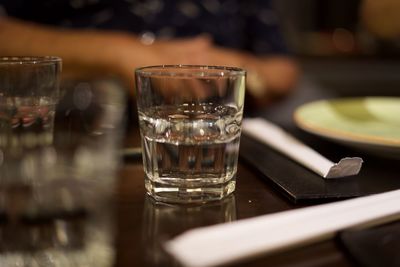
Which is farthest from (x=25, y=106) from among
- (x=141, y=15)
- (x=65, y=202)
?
(x=141, y=15)

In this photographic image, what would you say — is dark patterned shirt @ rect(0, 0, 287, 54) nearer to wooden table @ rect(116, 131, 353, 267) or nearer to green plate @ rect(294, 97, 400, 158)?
green plate @ rect(294, 97, 400, 158)

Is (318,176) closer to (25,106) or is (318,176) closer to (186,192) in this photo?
(186,192)

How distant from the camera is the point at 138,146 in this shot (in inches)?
24.7

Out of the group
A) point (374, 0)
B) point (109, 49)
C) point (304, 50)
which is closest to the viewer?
point (109, 49)

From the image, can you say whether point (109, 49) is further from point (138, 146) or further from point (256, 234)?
point (256, 234)

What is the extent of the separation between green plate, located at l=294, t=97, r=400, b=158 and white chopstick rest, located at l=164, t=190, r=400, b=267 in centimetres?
12

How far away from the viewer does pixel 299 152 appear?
567mm

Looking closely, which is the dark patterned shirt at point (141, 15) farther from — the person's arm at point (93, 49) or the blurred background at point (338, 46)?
the blurred background at point (338, 46)

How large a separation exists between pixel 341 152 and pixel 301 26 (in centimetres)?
225

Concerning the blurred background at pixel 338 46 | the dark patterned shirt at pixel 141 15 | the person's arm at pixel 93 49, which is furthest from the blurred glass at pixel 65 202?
the blurred background at pixel 338 46

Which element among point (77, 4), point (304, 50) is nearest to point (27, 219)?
point (77, 4)

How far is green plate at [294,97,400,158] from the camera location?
54 centimetres

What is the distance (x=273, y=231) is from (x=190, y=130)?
0.15 meters

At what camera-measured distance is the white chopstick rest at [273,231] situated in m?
0.31
